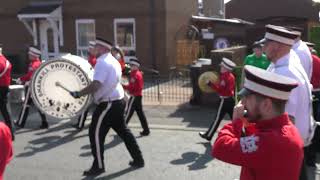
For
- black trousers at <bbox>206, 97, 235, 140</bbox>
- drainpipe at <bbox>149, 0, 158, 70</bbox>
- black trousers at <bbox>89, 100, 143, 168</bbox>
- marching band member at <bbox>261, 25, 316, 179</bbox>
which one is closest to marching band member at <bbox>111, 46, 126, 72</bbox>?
black trousers at <bbox>206, 97, 235, 140</bbox>

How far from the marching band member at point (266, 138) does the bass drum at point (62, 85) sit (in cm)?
562

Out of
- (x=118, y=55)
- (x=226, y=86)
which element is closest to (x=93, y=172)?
(x=226, y=86)

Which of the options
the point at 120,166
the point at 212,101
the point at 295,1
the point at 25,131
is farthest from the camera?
the point at 295,1

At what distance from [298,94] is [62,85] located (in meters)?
4.91

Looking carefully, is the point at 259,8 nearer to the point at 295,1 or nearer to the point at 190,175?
the point at 295,1

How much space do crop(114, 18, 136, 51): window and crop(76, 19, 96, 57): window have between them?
107 cm

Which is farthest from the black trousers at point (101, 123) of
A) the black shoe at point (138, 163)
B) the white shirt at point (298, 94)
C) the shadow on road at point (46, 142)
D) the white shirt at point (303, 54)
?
the white shirt at point (298, 94)

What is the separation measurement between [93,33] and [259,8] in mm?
17509

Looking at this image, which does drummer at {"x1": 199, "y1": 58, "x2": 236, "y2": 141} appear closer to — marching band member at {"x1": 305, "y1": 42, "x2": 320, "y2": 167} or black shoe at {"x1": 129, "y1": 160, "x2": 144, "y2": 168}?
marching band member at {"x1": 305, "y1": 42, "x2": 320, "y2": 167}

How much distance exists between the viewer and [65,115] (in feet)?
28.5

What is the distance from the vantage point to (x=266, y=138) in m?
3.03

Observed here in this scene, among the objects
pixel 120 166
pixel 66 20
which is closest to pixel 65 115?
pixel 120 166

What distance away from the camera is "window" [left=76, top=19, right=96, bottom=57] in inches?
879

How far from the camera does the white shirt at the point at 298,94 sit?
15.2ft
